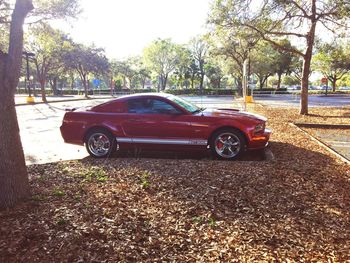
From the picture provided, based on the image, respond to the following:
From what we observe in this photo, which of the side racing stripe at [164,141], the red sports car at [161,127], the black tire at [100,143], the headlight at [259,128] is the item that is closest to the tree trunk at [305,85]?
the red sports car at [161,127]

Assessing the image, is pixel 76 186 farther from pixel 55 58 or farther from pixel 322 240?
pixel 55 58

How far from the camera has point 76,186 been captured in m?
5.03

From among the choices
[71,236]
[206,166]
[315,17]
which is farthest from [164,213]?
[315,17]

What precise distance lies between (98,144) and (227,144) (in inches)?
108

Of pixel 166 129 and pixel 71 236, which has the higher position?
pixel 166 129

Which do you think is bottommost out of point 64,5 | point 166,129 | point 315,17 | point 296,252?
point 296,252

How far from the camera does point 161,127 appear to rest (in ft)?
24.4

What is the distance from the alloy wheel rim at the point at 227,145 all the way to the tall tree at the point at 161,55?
59307mm

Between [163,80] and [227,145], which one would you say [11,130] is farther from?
[163,80]

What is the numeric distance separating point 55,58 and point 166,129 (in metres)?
32.0

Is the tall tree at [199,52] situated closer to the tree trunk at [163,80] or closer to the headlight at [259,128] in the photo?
the tree trunk at [163,80]

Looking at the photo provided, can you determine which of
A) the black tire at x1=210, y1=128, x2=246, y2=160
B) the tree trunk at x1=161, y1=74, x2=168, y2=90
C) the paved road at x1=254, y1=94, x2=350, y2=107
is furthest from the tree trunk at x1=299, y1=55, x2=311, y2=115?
the tree trunk at x1=161, y1=74, x2=168, y2=90

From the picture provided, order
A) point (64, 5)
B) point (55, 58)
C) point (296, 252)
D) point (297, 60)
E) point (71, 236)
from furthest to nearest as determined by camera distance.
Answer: point (297, 60) → point (55, 58) → point (64, 5) → point (71, 236) → point (296, 252)

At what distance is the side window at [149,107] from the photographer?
7.56 meters
